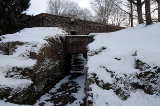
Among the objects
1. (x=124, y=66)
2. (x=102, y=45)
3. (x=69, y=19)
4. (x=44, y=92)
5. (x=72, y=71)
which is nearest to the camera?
(x=124, y=66)

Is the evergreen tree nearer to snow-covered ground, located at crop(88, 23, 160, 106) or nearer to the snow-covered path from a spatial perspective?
snow-covered ground, located at crop(88, 23, 160, 106)

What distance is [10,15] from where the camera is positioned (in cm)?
1683

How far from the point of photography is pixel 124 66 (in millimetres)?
8508

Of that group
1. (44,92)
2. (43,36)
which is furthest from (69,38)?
(44,92)

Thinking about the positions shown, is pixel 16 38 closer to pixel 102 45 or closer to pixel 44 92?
pixel 44 92

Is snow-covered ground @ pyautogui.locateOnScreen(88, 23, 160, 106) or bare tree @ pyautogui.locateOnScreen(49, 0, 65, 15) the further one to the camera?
bare tree @ pyautogui.locateOnScreen(49, 0, 65, 15)

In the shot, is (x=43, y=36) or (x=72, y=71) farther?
(x=72, y=71)

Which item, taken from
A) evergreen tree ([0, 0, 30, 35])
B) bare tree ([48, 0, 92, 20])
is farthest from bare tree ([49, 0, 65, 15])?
evergreen tree ([0, 0, 30, 35])

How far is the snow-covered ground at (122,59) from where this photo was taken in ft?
22.7

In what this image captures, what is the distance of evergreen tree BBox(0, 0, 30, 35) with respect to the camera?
16688 mm

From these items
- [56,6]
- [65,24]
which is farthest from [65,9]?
[65,24]

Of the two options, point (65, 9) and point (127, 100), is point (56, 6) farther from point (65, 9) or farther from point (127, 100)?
point (127, 100)

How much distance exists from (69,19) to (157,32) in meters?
7.46

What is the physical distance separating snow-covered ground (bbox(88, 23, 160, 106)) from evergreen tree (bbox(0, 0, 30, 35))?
7.50 metres
